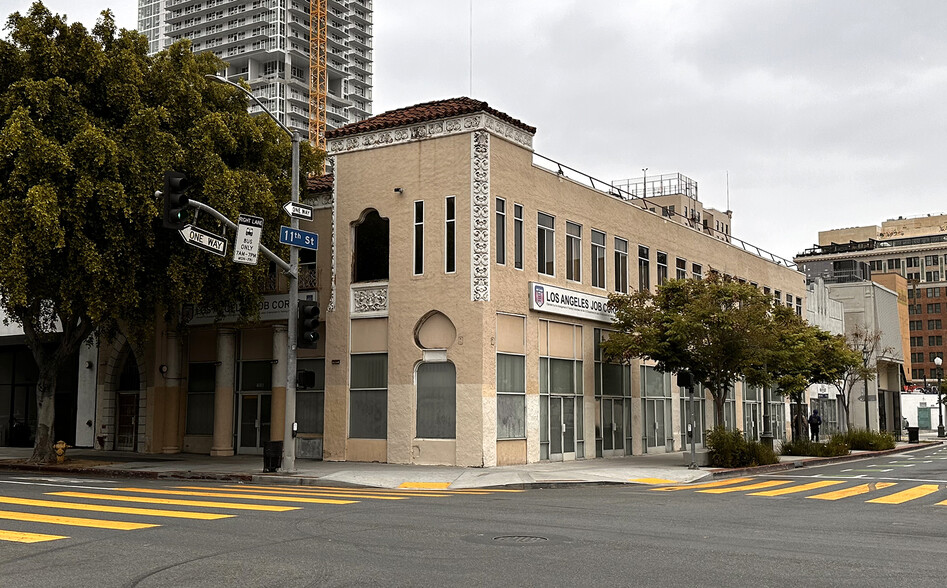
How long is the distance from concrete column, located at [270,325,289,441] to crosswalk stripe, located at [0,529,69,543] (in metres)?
18.6

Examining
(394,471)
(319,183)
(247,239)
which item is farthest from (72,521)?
(319,183)

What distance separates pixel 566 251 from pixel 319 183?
8.71m

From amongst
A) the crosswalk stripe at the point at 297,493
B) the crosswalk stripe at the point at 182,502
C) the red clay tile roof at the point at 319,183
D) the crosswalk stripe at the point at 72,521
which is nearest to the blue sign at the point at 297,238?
the crosswalk stripe at the point at 297,493

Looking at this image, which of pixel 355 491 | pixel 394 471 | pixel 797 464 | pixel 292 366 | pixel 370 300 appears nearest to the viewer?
pixel 355 491

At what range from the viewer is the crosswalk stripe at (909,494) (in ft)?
59.7

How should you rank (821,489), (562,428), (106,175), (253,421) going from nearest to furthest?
(821,489)
(106,175)
(562,428)
(253,421)

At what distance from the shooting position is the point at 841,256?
154 m

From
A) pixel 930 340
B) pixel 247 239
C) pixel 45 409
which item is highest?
pixel 930 340

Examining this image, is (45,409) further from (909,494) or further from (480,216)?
(909,494)

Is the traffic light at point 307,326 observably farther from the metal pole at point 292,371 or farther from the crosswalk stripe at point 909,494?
the crosswalk stripe at point 909,494

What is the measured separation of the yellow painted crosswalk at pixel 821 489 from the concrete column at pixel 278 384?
13856 millimetres

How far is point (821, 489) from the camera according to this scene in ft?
69.4

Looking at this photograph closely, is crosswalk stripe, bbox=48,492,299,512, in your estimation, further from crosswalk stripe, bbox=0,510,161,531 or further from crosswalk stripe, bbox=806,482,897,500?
crosswalk stripe, bbox=806,482,897,500

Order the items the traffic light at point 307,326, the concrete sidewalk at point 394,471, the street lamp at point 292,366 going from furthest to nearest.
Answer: the street lamp at point 292,366 → the traffic light at point 307,326 → the concrete sidewalk at point 394,471
